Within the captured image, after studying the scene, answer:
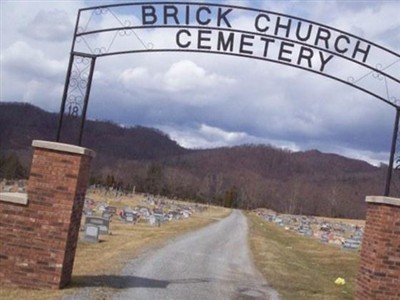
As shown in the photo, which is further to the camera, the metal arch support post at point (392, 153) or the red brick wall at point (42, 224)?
the metal arch support post at point (392, 153)

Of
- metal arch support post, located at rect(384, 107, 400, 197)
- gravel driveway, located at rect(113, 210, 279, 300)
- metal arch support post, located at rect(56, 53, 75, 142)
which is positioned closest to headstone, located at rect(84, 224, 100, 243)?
gravel driveway, located at rect(113, 210, 279, 300)

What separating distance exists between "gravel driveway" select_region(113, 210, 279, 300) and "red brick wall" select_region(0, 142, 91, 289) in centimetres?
140

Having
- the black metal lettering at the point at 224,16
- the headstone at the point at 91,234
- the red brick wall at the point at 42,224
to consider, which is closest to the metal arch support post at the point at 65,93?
the red brick wall at the point at 42,224

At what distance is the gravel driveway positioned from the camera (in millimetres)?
12125

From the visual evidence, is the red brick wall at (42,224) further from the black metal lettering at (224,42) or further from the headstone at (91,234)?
the headstone at (91,234)

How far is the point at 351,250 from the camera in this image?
118 feet

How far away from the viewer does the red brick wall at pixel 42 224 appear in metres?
10.0

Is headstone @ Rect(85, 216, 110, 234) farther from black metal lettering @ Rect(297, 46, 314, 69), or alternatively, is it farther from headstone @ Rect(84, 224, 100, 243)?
black metal lettering @ Rect(297, 46, 314, 69)

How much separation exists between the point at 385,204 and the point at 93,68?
17.8ft

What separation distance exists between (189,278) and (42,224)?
227 inches

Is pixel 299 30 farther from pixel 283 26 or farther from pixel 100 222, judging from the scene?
pixel 100 222

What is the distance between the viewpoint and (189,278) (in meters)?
15.0

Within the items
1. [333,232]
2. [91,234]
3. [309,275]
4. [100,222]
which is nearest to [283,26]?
[309,275]

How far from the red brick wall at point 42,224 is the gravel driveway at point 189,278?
4.61 feet
